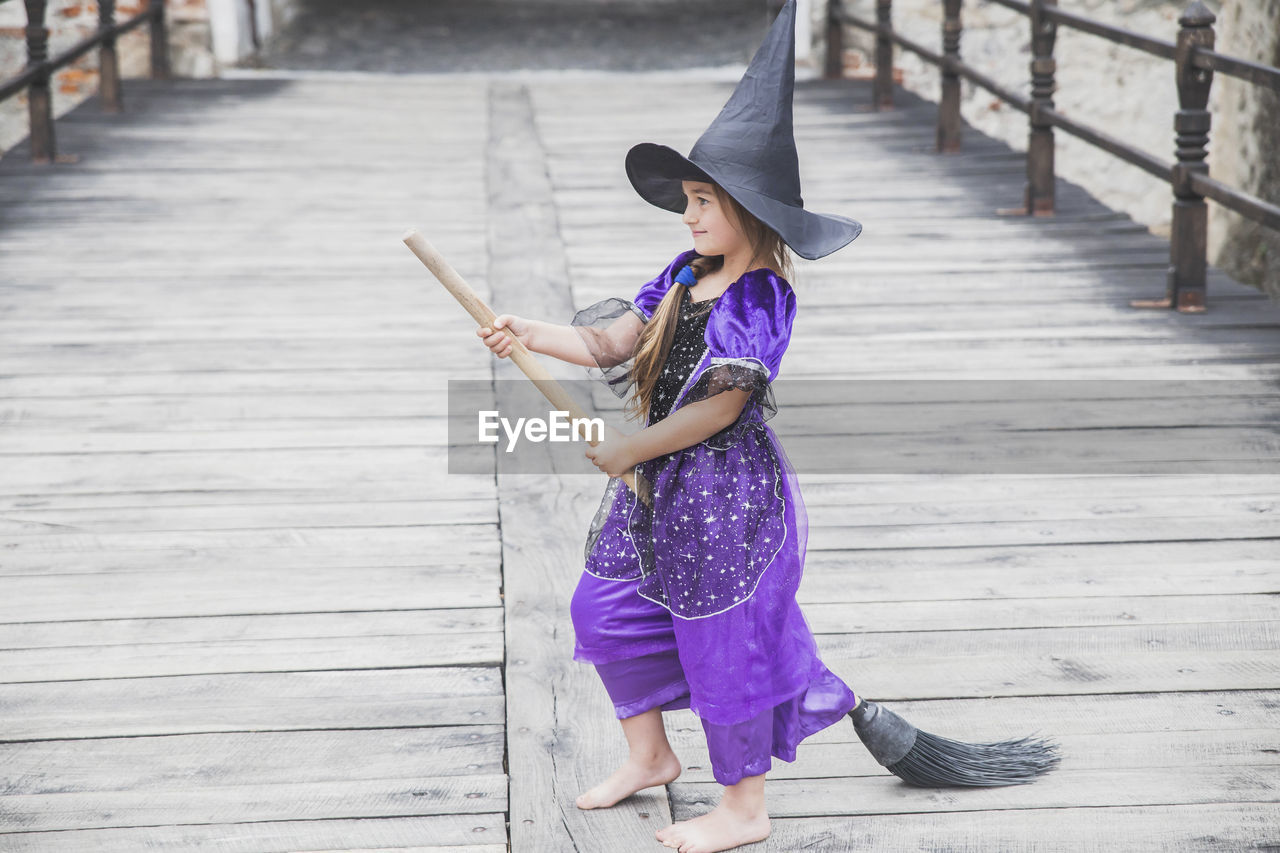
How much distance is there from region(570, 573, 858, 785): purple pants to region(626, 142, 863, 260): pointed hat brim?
0.47 meters

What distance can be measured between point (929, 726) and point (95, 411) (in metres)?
2.18

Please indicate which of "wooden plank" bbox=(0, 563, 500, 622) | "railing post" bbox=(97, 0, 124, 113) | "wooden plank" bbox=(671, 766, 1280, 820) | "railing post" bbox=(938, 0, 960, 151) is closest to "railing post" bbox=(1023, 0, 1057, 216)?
"railing post" bbox=(938, 0, 960, 151)

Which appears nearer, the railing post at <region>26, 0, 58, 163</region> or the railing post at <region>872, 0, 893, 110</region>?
the railing post at <region>26, 0, 58, 163</region>

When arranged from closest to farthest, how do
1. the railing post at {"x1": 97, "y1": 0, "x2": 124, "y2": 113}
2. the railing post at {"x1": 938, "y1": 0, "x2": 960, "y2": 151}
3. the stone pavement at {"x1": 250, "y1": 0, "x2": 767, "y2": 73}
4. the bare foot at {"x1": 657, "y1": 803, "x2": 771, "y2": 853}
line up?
→ 1. the bare foot at {"x1": 657, "y1": 803, "x2": 771, "y2": 853}
2. the railing post at {"x1": 938, "y1": 0, "x2": 960, "y2": 151}
3. the railing post at {"x1": 97, "y1": 0, "x2": 124, "y2": 113}
4. the stone pavement at {"x1": 250, "y1": 0, "x2": 767, "y2": 73}

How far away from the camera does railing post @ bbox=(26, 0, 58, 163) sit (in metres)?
5.30

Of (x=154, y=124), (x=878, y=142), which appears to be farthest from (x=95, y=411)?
(x=878, y=142)

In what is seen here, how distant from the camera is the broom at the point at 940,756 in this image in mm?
1745

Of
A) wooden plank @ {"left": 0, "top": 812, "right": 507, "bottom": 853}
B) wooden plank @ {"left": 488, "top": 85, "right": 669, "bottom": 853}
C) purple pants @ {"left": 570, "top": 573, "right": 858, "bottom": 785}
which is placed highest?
purple pants @ {"left": 570, "top": 573, "right": 858, "bottom": 785}

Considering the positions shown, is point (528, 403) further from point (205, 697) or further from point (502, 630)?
point (205, 697)

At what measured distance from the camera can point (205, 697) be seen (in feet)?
6.66

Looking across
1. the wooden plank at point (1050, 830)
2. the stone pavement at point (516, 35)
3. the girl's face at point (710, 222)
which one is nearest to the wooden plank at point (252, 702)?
the wooden plank at point (1050, 830)

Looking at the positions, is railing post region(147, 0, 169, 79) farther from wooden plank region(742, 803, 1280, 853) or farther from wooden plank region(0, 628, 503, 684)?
wooden plank region(742, 803, 1280, 853)

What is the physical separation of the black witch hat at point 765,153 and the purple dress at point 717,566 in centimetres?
9

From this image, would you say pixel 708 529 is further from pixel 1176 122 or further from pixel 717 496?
pixel 1176 122
